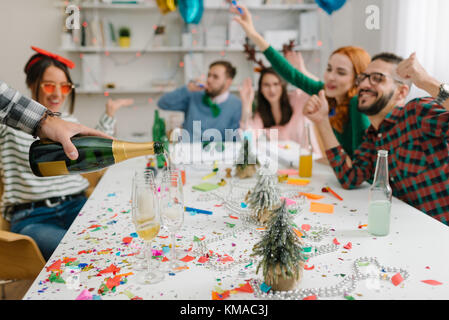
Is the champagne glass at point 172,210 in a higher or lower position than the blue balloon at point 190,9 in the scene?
lower

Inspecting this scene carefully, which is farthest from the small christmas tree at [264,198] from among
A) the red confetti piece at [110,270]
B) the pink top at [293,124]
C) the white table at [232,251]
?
the pink top at [293,124]

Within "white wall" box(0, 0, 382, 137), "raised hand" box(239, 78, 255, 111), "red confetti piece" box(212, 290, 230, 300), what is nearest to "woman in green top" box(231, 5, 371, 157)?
"raised hand" box(239, 78, 255, 111)

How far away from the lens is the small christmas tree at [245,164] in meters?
1.82

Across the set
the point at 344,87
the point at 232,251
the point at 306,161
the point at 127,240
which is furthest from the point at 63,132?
the point at 344,87

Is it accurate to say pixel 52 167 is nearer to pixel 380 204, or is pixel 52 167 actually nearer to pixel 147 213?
pixel 147 213

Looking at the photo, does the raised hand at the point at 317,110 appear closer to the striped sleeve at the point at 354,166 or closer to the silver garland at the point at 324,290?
the striped sleeve at the point at 354,166

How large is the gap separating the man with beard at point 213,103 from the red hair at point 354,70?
129cm

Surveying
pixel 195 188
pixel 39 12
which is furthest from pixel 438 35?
pixel 39 12

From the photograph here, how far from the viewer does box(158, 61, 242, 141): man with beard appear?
11.4 feet

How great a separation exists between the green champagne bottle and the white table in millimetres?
200

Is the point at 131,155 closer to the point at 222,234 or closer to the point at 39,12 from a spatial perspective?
the point at 222,234

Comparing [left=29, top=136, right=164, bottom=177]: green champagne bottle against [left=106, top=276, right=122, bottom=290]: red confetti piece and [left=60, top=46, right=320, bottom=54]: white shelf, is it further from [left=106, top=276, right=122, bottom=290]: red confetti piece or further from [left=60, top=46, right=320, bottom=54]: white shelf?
[left=60, top=46, right=320, bottom=54]: white shelf

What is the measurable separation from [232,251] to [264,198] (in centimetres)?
25

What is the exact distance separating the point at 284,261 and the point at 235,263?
0.57 feet
